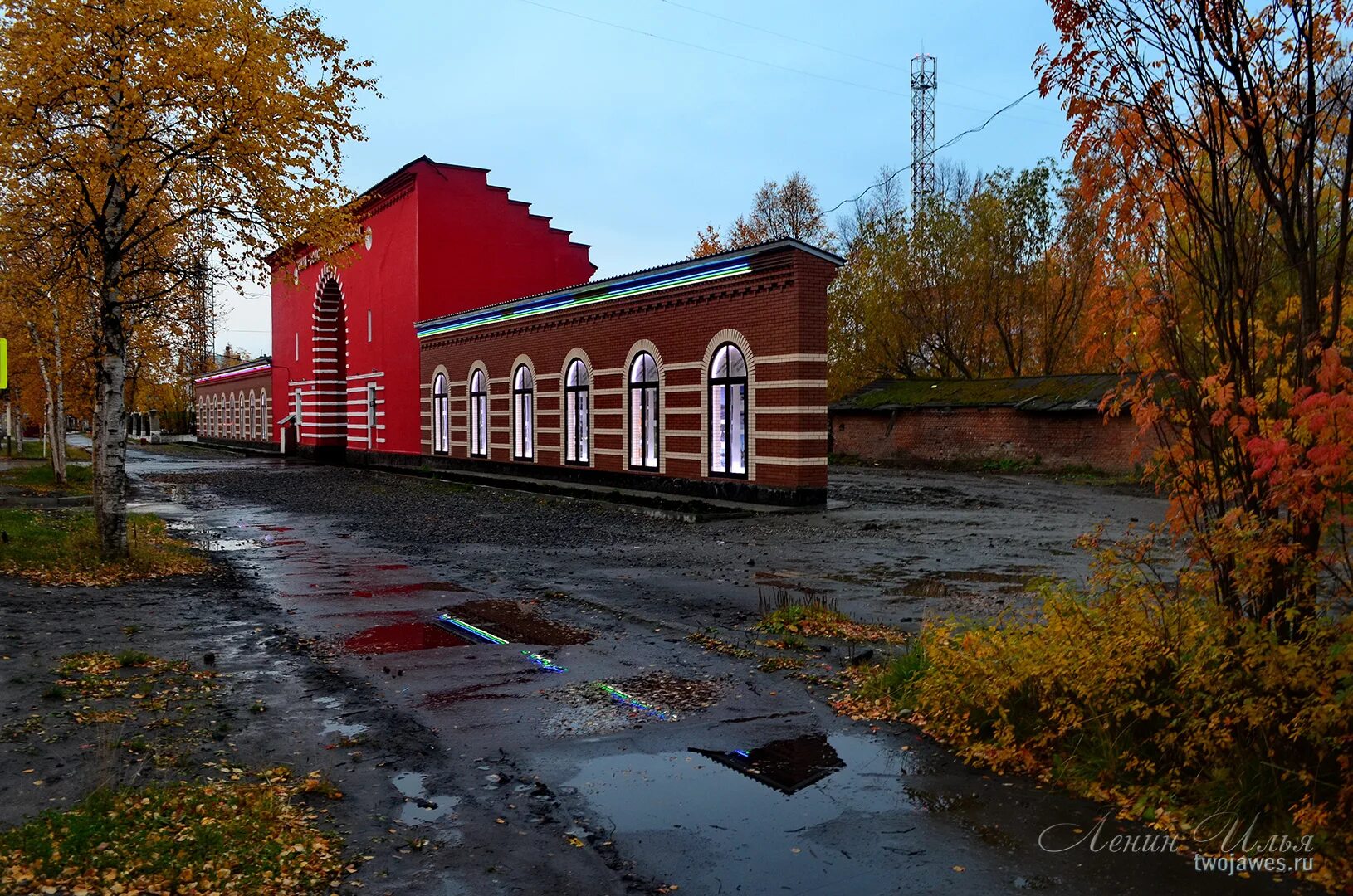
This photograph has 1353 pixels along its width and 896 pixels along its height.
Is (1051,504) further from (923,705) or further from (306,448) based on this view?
(306,448)

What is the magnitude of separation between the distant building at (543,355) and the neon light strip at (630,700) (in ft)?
32.4

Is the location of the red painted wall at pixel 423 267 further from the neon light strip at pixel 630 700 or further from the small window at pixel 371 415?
the neon light strip at pixel 630 700

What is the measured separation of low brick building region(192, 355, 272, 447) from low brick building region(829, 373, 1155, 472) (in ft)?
118

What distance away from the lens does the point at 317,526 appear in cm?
1838

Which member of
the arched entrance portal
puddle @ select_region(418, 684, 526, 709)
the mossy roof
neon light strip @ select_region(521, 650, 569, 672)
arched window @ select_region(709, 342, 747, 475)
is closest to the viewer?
puddle @ select_region(418, 684, 526, 709)

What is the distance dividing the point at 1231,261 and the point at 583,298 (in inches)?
877

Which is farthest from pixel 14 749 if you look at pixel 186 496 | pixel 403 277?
pixel 403 277

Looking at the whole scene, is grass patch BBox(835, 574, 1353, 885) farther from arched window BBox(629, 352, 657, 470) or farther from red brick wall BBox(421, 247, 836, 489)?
arched window BBox(629, 352, 657, 470)

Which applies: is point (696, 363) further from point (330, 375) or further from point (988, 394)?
point (330, 375)

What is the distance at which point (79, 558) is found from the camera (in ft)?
39.6

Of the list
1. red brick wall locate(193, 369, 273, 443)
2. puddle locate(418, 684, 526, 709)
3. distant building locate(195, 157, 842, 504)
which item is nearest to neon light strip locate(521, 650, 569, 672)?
puddle locate(418, 684, 526, 709)

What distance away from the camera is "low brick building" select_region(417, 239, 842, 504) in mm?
19891

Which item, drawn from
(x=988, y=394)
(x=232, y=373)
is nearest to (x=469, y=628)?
(x=988, y=394)

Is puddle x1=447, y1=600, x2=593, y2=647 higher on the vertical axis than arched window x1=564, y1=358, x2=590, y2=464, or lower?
lower
